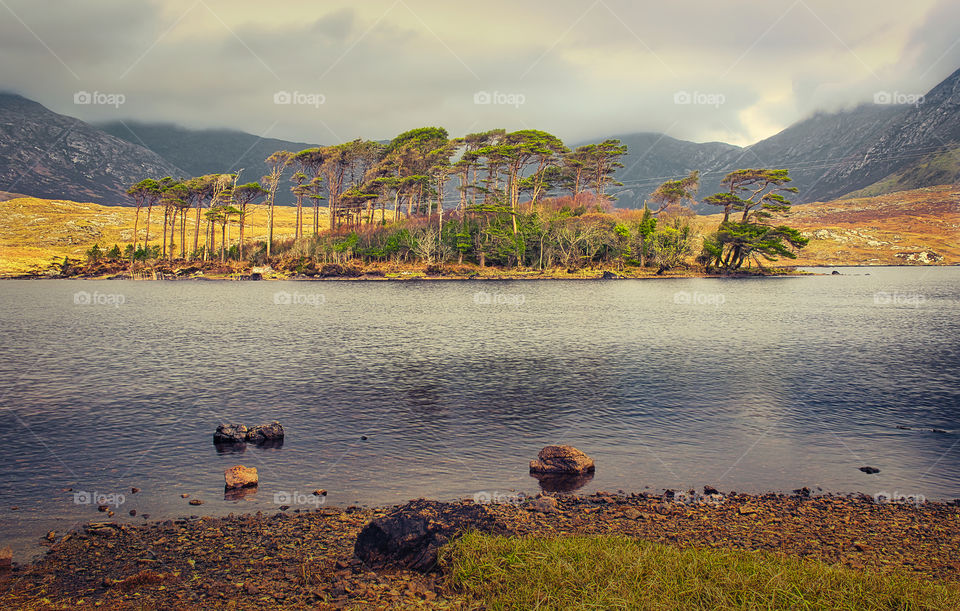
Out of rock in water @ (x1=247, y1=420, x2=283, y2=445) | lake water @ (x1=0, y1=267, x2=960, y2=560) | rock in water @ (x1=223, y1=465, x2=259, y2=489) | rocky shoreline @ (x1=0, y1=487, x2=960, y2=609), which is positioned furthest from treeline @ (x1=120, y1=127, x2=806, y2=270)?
rocky shoreline @ (x1=0, y1=487, x2=960, y2=609)

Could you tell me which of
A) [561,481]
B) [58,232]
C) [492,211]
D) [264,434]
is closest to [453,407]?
[264,434]

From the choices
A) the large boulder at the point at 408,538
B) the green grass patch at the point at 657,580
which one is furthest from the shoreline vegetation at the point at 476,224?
the green grass patch at the point at 657,580

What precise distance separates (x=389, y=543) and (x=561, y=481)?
19.5 feet

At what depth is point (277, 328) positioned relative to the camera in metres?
43.1

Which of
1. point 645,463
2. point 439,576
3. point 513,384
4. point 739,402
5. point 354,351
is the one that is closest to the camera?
point 439,576

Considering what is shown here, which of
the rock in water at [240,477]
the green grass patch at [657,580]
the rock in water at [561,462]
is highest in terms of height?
the green grass patch at [657,580]

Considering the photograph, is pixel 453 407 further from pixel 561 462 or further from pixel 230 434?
pixel 230 434

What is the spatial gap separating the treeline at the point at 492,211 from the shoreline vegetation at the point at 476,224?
31 centimetres

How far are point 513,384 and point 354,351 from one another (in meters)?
12.7

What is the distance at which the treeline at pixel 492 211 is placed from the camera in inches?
4444

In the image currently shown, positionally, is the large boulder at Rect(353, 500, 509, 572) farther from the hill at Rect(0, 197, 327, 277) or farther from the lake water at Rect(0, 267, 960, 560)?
the hill at Rect(0, 197, 327, 277)

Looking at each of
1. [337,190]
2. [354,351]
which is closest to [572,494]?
[354,351]

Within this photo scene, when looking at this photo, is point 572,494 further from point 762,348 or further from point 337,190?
point 337,190

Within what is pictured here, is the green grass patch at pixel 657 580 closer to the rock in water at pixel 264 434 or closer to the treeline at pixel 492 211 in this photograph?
the rock in water at pixel 264 434
